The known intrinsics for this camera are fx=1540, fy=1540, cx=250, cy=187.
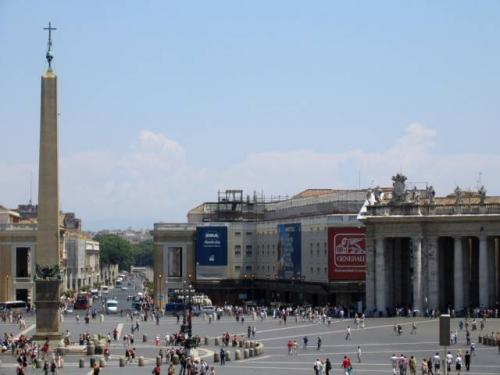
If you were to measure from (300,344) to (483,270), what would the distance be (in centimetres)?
2008

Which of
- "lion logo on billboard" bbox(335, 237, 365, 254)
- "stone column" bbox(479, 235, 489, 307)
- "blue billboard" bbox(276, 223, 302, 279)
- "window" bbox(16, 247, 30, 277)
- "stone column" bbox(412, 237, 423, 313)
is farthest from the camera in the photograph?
"window" bbox(16, 247, 30, 277)

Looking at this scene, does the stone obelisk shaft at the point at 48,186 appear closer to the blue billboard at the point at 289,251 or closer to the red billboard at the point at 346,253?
the red billboard at the point at 346,253

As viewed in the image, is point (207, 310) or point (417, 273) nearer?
point (417, 273)

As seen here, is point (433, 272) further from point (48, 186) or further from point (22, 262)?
point (22, 262)

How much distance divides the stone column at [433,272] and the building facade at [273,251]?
1115 cm

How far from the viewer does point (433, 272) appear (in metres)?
90.0

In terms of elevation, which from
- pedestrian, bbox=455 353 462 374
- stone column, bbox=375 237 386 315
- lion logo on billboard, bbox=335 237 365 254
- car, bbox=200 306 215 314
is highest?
lion logo on billboard, bbox=335 237 365 254

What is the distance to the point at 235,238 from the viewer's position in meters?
123

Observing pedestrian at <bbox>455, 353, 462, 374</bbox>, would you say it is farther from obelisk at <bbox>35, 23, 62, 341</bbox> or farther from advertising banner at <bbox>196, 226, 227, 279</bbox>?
advertising banner at <bbox>196, 226, 227, 279</bbox>

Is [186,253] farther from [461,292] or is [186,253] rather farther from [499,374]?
[499,374]

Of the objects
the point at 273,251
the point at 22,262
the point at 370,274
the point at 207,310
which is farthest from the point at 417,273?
the point at 22,262

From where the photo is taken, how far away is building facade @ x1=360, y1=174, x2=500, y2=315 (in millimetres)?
88250

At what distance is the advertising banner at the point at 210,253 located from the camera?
392 feet

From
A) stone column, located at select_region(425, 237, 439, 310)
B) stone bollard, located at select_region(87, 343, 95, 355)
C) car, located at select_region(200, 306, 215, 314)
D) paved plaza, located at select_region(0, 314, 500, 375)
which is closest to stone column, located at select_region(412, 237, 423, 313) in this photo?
stone column, located at select_region(425, 237, 439, 310)
